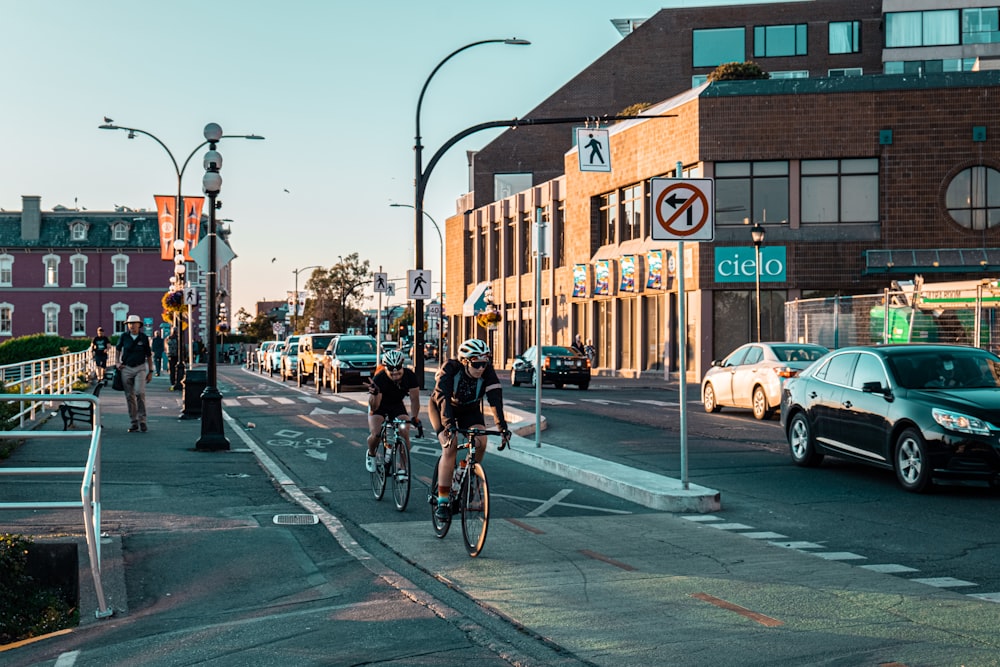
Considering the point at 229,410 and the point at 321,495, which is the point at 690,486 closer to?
the point at 321,495

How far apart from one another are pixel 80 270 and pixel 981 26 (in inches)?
2594

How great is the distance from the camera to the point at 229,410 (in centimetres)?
2759

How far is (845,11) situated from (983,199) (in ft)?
75.2

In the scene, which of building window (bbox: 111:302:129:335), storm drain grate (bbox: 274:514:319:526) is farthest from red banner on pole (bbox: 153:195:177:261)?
building window (bbox: 111:302:129:335)

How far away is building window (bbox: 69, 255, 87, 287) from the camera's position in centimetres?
9369

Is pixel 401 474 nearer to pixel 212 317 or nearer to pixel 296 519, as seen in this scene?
pixel 296 519

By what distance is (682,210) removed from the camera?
481 inches

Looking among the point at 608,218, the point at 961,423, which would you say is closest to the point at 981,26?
the point at 608,218

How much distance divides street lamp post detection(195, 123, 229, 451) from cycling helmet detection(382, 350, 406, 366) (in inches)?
239

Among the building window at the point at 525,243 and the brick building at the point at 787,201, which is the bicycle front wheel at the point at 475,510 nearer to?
the brick building at the point at 787,201

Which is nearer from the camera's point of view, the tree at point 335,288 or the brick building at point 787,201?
the brick building at point 787,201

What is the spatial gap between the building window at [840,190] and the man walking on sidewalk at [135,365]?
30396 millimetres

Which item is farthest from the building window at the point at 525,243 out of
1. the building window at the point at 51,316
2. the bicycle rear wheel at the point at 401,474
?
the bicycle rear wheel at the point at 401,474

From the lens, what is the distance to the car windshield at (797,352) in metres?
23.3
